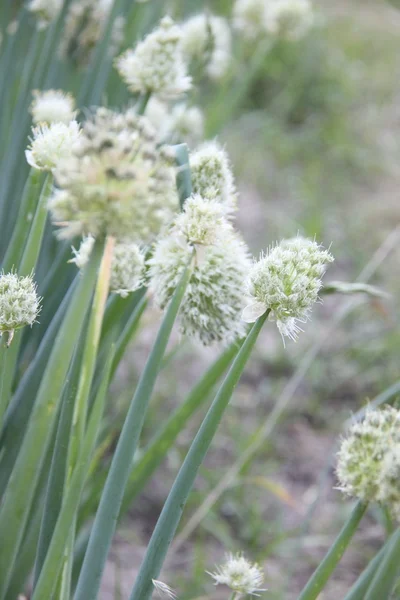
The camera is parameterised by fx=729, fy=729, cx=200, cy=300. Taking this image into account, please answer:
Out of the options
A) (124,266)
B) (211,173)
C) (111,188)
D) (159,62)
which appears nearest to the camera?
(111,188)

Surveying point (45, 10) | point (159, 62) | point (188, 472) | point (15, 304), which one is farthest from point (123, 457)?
point (45, 10)

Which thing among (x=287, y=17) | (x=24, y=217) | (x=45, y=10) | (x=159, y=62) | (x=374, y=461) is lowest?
(x=374, y=461)

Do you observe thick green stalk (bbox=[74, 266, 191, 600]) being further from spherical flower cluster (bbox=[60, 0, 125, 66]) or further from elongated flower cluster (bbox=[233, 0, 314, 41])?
elongated flower cluster (bbox=[233, 0, 314, 41])

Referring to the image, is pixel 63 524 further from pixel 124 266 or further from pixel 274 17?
pixel 274 17

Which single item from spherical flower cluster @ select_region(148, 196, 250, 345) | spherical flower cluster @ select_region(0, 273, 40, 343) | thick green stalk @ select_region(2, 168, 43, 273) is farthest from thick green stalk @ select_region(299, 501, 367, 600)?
thick green stalk @ select_region(2, 168, 43, 273)

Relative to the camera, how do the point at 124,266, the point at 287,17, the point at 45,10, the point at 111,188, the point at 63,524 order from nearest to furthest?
the point at 111,188 < the point at 63,524 < the point at 124,266 < the point at 45,10 < the point at 287,17

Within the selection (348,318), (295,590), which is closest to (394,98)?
(348,318)
